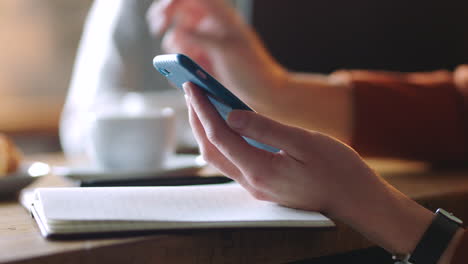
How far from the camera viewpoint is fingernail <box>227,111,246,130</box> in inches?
14.4

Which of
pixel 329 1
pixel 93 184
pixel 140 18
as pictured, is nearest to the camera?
pixel 93 184

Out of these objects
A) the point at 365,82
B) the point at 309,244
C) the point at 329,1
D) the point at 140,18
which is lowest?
the point at 309,244

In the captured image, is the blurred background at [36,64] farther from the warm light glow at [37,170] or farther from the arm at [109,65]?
the warm light glow at [37,170]

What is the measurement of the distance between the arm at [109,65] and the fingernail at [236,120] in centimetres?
64

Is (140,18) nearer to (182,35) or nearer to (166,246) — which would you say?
(182,35)

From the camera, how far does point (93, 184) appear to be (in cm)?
49

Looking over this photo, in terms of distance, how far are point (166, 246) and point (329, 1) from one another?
2.91 ft

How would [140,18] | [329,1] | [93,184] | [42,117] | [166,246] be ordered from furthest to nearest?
[42,117] → [140,18] → [329,1] → [93,184] → [166,246]

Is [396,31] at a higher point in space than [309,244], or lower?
higher

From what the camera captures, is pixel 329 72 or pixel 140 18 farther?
pixel 140 18

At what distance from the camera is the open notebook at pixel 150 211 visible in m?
0.35

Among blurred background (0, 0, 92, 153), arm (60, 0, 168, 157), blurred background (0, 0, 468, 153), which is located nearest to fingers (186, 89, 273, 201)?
arm (60, 0, 168, 157)

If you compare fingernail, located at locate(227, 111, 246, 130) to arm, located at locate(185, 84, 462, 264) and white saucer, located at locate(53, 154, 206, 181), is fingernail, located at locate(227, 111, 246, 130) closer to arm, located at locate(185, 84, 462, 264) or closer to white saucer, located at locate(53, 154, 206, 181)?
arm, located at locate(185, 84, 462, 264)

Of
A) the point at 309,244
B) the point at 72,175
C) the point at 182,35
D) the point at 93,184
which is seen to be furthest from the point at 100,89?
the point at 309,244
